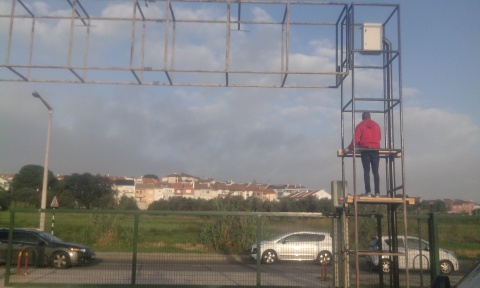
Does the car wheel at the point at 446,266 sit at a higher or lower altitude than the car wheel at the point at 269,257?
lower

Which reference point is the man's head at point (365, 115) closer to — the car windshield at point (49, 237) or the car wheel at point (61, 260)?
the car wheel at point (61, 260)

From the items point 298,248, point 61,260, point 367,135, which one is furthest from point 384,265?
point 61,260

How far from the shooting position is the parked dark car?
13.5 m

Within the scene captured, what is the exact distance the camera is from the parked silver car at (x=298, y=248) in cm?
1295

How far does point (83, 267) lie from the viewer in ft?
42.7

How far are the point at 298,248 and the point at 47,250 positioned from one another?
23.1ft

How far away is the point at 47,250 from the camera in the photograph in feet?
46.6

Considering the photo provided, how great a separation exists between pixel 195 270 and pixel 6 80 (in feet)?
20.5

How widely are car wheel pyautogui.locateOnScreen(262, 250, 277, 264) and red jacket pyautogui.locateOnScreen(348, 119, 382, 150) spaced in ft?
12.5

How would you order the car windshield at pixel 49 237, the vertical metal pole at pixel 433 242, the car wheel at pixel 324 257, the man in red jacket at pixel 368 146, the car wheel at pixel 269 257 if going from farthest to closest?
the car windshield at pixel 49 237 → the car wheel at pixel 269 257 → the car wheel at pixel 324 257 → the vertical metal pole at pixel 433 242 → the man in red jacket at pixel 368 146

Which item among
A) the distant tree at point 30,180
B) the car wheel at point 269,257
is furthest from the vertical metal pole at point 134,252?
the distant tree at point 30,180

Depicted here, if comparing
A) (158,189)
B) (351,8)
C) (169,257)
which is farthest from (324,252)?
(158,189)

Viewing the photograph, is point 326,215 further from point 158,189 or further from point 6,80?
point 158,189

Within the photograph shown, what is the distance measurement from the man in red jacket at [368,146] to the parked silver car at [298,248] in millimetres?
2445
